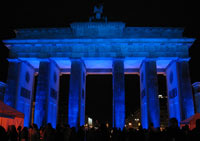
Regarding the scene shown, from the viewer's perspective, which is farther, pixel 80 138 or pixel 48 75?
pixel 48 75

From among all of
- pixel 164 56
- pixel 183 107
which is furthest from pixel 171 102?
pixel 164 56

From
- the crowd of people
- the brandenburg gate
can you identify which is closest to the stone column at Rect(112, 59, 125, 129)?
the brandenburg gate

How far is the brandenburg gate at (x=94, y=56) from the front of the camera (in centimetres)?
3312

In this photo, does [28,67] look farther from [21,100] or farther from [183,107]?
[183,107]

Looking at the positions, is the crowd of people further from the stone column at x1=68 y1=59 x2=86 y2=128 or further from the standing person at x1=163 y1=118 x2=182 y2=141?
the stone column at x1=68 y1=59 x2=86 y2=128

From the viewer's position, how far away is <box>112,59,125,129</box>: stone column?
3163 cm

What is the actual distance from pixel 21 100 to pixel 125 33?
20375 mm

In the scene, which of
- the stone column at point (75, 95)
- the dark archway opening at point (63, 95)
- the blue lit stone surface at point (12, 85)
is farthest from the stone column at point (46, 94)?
the dark archway opening at point (63, 95)

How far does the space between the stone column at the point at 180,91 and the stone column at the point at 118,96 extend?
8.71 metres

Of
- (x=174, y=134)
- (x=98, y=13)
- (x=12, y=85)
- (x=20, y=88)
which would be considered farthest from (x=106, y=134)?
(x=98, y=13)

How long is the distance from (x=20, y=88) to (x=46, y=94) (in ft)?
16.1

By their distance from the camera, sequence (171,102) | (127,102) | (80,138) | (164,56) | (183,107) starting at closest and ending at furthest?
(80,138)
(183,107)
(164,56)
(171,102)
(127,102)

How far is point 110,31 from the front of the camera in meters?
35.4

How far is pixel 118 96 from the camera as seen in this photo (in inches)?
1291
